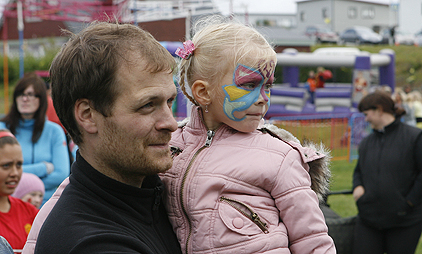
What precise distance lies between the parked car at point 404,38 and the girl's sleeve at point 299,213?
33.2 m

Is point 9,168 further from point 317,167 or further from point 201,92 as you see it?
point 317,167

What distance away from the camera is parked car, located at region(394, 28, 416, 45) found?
3126 cm

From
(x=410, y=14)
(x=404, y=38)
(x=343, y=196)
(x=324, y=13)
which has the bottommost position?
(x=343, y=196)

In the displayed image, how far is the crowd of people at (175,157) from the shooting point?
1289mm

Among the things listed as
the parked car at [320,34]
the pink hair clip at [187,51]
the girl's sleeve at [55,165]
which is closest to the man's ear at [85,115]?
the pink hair clip at [187,51]

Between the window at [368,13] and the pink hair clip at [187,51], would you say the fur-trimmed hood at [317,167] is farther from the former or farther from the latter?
the window at [368,13]

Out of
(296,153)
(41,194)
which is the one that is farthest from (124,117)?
(41,194)

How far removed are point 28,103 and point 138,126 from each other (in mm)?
3536

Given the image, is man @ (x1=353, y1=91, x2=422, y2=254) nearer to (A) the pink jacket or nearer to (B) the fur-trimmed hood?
(B) the fur-trimmed hood

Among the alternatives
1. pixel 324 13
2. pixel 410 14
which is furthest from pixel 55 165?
pixel 410 14

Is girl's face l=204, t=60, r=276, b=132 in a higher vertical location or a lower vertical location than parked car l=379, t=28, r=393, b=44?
lower

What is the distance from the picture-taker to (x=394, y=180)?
4.28m

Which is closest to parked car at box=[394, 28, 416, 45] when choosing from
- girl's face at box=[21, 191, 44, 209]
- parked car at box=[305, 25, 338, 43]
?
parked car at box=[305, 25, 338, 43]

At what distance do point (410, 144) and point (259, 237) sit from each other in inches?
133
